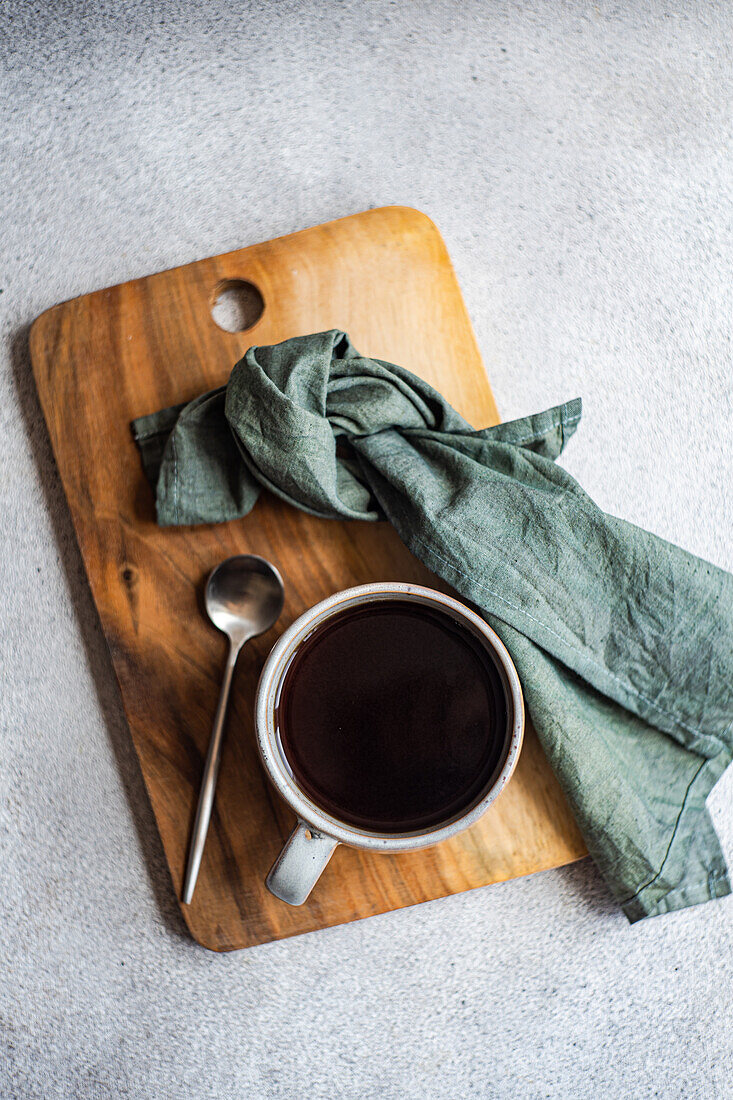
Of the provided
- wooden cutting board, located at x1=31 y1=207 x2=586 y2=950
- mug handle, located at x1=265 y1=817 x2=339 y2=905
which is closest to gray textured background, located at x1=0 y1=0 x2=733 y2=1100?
wooden cutting board, located at x1=31 y1=207 x2=586 y2=950

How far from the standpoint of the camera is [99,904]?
610mm

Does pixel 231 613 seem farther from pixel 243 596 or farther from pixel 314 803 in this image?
pixel 314 803

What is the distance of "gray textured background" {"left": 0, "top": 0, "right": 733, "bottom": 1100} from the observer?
0.60 metres

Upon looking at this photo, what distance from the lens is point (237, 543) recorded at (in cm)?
55

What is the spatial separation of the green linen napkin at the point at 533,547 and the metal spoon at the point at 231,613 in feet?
0.13

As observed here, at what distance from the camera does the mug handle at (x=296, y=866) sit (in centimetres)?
44

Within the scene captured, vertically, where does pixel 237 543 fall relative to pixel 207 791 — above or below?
above

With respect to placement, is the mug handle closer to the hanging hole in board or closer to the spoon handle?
the spoon handle

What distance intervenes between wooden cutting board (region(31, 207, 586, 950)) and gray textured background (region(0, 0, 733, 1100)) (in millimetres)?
81

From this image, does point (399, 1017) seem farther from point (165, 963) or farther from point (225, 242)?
point (225, 242)

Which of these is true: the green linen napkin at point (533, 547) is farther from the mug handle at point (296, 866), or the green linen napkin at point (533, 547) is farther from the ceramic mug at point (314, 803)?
the mug handle at point (296, 866)

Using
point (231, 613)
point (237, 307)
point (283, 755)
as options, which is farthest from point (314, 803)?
point (237, 307)

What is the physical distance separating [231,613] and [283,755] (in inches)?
4.5

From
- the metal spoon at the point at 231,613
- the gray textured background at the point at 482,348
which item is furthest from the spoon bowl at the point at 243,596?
the gray textured background at the point at 482,348
